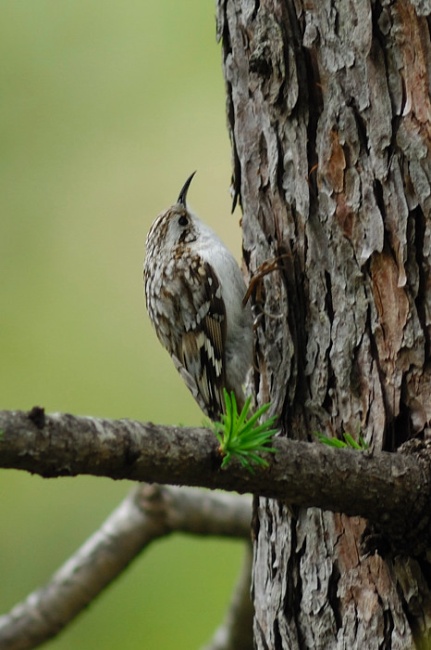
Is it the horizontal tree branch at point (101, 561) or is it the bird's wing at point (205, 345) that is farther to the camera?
the horizontal tree branch at point (101, 561)

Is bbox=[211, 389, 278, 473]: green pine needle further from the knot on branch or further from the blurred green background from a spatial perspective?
the blurred green background

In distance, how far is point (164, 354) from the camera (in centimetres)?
A: 458

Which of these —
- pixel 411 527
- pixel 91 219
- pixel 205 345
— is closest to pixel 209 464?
pixel 411 527

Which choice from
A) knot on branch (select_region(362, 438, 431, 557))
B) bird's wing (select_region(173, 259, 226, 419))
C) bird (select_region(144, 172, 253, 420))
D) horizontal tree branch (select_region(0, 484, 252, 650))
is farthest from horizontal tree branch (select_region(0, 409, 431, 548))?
horizontal tree branch (select_region(0, 484, 252, 650))

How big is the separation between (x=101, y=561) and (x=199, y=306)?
0.87m

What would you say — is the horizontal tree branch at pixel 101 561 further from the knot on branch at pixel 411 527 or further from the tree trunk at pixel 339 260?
the knot on branch at pixel 411 527

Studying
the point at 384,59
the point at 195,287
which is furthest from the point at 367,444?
the point at 195,287

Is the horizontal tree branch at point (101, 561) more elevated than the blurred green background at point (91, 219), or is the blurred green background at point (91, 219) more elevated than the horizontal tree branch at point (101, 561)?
the blurred green background at point (91, 219)

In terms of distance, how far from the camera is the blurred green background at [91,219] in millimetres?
4266

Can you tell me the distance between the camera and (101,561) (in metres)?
3.05

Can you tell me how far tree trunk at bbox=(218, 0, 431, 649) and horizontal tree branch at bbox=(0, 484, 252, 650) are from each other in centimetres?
79

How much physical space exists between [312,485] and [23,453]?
0.56 m

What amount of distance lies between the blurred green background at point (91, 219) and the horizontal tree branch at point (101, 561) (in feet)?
3.70

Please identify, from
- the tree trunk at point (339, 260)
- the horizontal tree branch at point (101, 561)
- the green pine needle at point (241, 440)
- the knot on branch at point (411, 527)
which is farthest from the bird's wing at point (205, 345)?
the green pine needle at point (241, 440)
